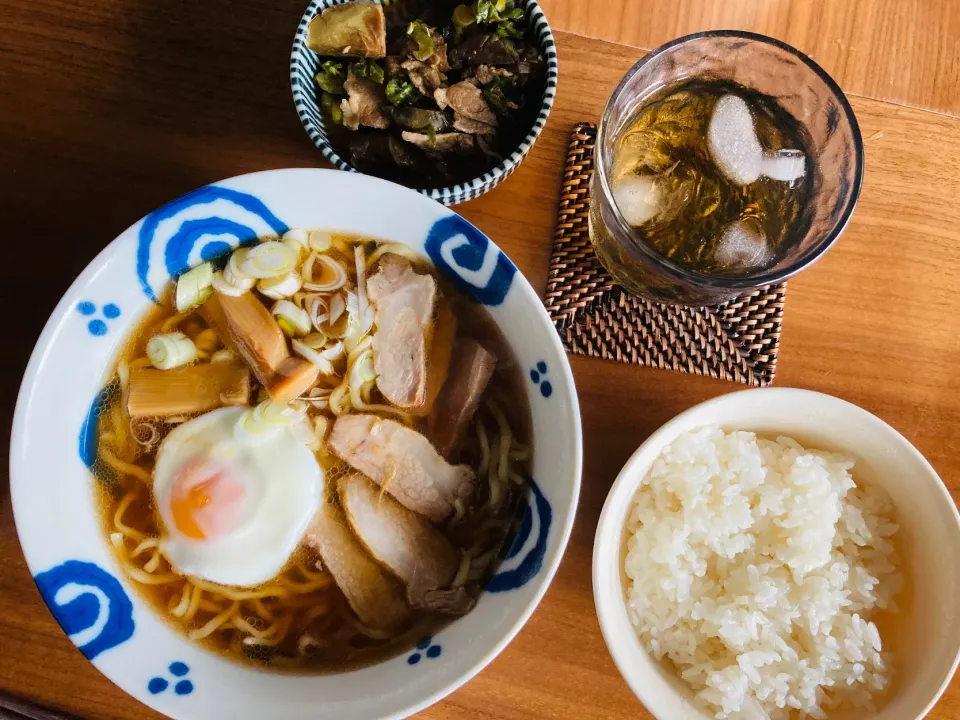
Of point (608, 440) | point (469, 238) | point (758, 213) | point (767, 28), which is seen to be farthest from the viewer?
point (767, 28)

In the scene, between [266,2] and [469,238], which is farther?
[266,2]

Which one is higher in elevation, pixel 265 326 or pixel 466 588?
pixel 265 326

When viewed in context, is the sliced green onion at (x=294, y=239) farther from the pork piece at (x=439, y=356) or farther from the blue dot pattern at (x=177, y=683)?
the blue dot pattern at (x=177, y=683)

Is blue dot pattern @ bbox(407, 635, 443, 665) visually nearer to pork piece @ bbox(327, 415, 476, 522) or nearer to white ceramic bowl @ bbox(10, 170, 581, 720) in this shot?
white ceramic bowl @ bbox(10, 170, 581, 720)

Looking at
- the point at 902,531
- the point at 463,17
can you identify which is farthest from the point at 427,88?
the point at 902,531

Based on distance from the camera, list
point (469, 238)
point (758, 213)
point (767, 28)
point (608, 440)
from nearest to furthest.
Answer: point (469, 238) → point (758, 213) → point (608, 440) → point (767, 28)

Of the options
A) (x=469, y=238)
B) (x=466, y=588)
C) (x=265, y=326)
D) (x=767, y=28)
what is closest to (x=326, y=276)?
(x=265, y=326)

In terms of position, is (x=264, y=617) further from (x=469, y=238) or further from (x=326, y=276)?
(x=469, y=238)

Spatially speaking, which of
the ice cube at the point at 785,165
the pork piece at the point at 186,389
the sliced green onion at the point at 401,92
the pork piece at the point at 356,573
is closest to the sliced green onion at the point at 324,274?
the pork piece at the point at 186,389
